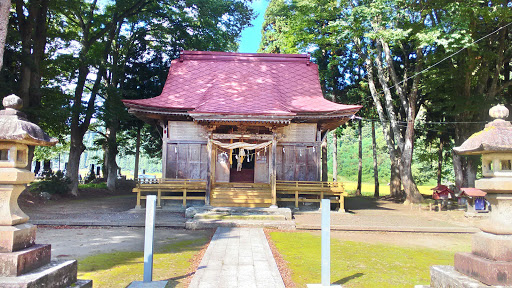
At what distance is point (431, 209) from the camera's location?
1609 cm

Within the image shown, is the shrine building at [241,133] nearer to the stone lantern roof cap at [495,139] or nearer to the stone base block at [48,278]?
the stone lantern roof cap at [495,139]

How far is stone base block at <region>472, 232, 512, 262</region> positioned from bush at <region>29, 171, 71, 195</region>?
19117mm

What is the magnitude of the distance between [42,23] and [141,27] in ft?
26.6

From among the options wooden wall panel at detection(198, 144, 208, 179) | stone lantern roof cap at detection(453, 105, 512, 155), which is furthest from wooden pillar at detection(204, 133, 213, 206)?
stone lantern roof cap at detection(453, 105, 512, 155)

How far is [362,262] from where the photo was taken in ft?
21.8

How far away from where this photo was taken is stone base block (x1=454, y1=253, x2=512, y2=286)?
138 inches

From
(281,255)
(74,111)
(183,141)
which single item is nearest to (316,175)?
(183,141)

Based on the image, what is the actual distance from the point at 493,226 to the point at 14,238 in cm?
569

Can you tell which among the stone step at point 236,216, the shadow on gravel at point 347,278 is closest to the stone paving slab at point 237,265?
the shadow on gravel at point 347,278

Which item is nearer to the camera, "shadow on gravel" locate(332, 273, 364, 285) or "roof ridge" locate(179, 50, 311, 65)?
"shadow on gravel" locate(332, 273, 364, 285)

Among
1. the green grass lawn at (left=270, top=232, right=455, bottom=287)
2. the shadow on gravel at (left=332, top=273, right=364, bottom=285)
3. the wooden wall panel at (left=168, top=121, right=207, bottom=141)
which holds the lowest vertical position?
the green grass lawn at (left=270, top=232, right=455, bottom=287)

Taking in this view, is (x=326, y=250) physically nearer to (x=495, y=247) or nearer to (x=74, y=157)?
(x=495, y=247)

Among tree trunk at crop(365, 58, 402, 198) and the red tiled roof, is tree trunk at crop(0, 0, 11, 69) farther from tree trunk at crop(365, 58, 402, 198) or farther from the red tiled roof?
tree trunk at crop(365, 58, 402, 198)

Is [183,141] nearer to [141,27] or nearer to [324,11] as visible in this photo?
[324,11]
